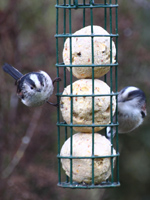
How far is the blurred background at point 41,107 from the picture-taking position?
17.8 feet

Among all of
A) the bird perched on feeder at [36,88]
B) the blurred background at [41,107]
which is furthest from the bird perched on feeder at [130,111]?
the blurred background at [41,107]

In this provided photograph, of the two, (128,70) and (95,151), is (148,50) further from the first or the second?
(95,151)

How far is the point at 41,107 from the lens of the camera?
557 cm

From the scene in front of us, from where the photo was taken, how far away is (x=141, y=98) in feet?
15.1

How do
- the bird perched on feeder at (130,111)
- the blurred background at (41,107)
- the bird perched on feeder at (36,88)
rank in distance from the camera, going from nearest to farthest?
1. the bird perched on feeder at (36,88)
2. the bird perched on feeder at (130,111)
3. the blurred background at (41,107)

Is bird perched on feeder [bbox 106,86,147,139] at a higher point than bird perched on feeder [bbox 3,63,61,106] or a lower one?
lower

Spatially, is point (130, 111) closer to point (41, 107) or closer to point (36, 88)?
point (36, 88)

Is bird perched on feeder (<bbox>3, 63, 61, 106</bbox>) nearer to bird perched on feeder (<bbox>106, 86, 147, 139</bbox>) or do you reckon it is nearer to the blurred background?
bird perched on feeder (<bbox>106, 86, 147, 139</bbox>)

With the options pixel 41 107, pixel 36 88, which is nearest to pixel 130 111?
Answer: pixel 36 88

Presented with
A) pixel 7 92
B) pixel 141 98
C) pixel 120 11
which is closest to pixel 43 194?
pixel 7 92

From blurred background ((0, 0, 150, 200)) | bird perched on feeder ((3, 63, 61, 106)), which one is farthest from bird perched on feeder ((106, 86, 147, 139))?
blurred background ((0, 0, 150, 200))

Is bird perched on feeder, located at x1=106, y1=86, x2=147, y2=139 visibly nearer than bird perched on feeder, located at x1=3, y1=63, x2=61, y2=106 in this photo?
No

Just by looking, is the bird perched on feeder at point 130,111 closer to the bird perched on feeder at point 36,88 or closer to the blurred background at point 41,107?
the bird perched on feeder at point 36,88

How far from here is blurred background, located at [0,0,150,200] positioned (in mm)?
5426
